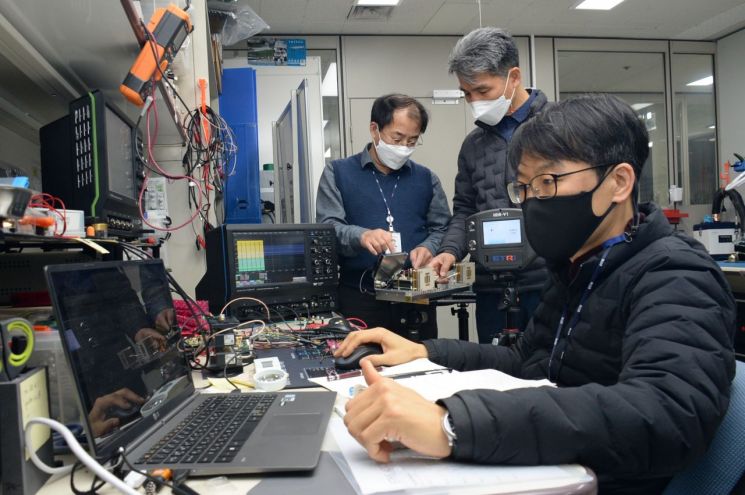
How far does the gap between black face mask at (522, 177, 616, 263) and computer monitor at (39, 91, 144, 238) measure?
1049 millimetres

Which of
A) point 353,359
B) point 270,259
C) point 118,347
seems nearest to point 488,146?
point 270,259

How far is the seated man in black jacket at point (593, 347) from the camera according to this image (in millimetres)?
622

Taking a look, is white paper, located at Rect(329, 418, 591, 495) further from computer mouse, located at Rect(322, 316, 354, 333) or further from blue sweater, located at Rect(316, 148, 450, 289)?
blue sweater, located at Rect(316, 148, 450, 289)

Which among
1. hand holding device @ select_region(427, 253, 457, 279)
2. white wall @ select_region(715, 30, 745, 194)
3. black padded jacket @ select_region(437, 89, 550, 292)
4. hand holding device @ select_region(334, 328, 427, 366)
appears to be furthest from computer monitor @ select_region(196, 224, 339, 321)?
white wall @ select_region(715, 30, 745, 194)

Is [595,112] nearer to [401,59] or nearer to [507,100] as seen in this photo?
[507,100]

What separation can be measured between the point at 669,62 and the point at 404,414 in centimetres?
641

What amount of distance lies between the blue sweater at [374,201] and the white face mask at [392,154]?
0.06 metres

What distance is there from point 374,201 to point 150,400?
62.3 inches

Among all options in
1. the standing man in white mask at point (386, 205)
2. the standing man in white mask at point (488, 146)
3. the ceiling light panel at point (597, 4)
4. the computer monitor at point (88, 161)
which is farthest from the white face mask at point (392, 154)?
the ceiling light panel at point (597, 4)

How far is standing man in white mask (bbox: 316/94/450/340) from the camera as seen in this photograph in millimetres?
2164

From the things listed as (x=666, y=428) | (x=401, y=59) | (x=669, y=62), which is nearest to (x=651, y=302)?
(x=666, y=428)

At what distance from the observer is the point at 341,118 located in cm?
502

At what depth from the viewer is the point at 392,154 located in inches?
88.3

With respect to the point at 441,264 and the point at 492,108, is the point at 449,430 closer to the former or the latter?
the point at 441,264
